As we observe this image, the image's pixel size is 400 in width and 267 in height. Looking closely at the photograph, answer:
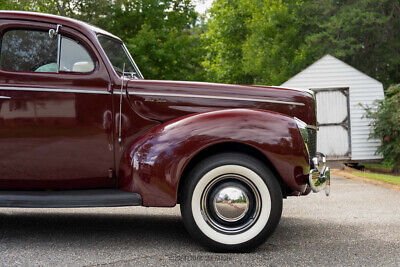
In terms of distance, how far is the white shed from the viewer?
50.0 ft

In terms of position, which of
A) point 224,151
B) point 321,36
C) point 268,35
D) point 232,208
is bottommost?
point 232,208

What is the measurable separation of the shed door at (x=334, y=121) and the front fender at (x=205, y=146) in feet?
39.2

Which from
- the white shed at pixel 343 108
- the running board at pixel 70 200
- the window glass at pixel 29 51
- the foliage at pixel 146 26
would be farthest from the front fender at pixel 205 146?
the foliage at pixel 146 26

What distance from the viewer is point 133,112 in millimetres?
4113

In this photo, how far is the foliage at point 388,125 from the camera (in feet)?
46.2

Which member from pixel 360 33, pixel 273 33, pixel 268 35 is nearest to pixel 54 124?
pixel 360 33

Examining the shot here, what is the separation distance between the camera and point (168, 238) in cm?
424

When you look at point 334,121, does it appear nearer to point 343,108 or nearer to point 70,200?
point 343,108

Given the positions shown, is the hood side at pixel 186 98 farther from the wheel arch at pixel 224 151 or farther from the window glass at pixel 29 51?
the window glass at pixel 29 51

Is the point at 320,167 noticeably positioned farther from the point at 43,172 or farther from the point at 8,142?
the point at 8,142

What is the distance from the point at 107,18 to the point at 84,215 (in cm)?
1581

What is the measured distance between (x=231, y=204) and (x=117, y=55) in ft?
6.61

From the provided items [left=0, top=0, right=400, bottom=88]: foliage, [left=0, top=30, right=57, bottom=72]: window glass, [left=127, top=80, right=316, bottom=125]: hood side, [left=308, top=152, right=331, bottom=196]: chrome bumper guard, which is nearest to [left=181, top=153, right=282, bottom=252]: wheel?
[left=308, top=152, right=331, bottom=196]: chrome bumper guard

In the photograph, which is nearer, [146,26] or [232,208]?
[232,208]
